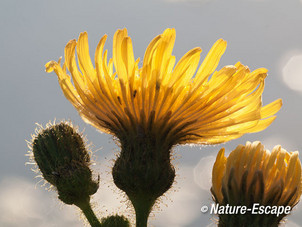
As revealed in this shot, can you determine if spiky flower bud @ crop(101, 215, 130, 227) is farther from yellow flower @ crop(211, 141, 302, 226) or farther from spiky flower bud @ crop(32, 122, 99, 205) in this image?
yellow flower @ crop(211, 141, 302, 226)

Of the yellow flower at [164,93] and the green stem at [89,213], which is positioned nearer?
the yellow flower at [164,93]

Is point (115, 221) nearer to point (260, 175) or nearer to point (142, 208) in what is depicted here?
point (142, 208)

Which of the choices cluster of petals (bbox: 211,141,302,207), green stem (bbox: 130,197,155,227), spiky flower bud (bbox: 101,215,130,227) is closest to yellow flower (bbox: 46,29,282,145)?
cluster of petals (bbox: 211,141,302,207)

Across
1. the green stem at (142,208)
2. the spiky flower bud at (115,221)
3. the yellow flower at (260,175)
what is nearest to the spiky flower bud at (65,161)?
the spiky flower bud at (115,221)

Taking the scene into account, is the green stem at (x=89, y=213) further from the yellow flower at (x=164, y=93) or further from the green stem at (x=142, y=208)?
the yellow flower at (x=164, y=93)

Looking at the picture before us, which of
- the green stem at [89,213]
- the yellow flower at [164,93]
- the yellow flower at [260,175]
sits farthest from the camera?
the green stem at [89,213]

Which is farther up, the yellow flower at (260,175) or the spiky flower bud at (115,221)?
the yellow flower at (260,175)

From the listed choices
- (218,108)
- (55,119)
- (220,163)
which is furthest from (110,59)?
(220,163)
